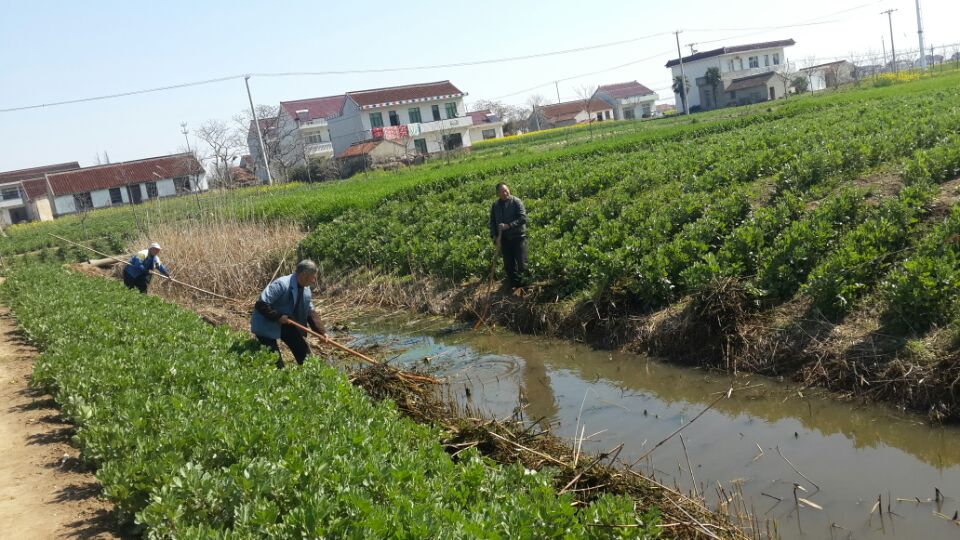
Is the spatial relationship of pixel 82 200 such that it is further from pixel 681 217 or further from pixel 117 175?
pixel 681 217

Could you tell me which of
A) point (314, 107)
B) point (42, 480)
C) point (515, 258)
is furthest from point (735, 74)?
point (42, 480)

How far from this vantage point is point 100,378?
29.0ft

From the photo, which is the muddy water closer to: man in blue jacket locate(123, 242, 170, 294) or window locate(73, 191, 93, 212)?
man in blue jacket locate(123, 242, 170, 294)

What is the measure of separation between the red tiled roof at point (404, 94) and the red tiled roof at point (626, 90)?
31895 millimetres

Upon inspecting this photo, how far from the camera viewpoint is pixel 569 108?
9725cm

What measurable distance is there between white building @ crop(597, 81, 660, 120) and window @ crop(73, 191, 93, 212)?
58.4 meters

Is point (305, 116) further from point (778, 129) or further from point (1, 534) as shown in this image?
point (1, 534)

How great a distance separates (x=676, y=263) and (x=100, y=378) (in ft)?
27.1

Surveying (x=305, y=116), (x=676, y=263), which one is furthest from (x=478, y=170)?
(x=305, y=116)

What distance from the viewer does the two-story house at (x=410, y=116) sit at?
66.5 meters

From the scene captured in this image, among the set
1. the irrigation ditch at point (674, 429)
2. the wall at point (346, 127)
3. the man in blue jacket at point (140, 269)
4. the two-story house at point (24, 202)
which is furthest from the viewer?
the two-story house at point (24, 202)

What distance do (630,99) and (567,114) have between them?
7.81 metres

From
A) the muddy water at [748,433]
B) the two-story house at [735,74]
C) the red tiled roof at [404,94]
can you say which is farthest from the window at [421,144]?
the muddy water at [748,433]

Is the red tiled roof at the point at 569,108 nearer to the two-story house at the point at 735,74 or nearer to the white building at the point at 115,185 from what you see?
the two-story house at the point at 735,74
